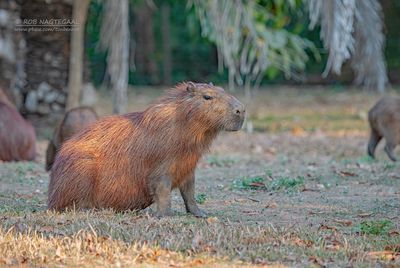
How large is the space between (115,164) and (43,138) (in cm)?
823

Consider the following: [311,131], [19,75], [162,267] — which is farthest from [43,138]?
[162,267]

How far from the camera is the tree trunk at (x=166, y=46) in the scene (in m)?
26.2

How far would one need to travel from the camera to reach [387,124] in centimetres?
1242

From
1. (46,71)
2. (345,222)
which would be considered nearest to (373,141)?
(46,71)

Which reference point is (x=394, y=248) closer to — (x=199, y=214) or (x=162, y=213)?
(x=199, y=214)

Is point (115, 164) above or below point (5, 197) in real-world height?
above

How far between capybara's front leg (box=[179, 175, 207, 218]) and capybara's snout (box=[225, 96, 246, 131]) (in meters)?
0.50

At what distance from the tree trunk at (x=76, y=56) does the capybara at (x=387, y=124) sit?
4456 mm

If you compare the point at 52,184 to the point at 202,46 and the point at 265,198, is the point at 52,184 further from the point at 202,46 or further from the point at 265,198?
the point at 202,46

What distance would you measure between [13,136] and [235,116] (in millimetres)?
A: 5457

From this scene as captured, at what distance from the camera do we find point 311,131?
1675 cm

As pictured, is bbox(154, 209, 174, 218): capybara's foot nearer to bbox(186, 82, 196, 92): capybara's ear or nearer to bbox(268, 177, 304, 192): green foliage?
bbox(186, 82, 196, 92): capybara's ear

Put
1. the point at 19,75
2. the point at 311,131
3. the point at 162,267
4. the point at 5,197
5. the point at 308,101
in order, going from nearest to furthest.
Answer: the point at 162,267 → the point at 5,197 → the point at 19,75 → the point at 311,131 → the point at 308,101

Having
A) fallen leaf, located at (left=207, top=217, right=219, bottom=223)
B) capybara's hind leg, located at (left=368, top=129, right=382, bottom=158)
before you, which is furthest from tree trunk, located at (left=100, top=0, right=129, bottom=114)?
fallen leaf, located at (left=207, top=217, right=219, bottom=223)
